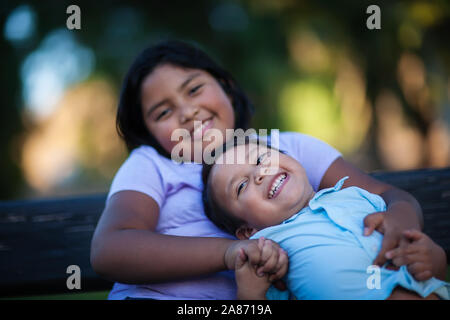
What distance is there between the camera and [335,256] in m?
1.30

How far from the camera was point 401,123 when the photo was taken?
8.28 meters

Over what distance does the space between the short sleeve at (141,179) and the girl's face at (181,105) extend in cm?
18

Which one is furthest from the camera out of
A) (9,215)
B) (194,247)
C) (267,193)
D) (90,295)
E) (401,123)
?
(401,123)

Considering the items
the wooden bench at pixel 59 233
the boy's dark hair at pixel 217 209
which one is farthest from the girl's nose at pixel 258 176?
the wooden bench at pixel 59 233

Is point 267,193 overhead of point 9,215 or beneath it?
overhead

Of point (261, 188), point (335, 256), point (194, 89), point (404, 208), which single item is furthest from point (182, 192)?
point (404, 208)

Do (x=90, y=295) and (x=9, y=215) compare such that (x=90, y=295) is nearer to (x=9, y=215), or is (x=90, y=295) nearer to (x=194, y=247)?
(x=9, y=215)

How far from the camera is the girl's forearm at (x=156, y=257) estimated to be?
1.43 meters

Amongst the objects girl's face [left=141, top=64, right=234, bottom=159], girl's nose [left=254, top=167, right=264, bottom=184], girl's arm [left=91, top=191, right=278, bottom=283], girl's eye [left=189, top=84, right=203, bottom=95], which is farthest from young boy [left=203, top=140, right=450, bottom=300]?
girl's eye [left=189, top=84, right=203, bottom=95]

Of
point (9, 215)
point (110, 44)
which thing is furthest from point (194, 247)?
point (110, 44)

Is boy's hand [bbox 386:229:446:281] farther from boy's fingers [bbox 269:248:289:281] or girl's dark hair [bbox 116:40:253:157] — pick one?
girl's dark hair [bbox 116:40:253:157]

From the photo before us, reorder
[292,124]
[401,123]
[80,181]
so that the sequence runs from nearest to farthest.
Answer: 1. [401,123]
2. [292,124]
3. [80,181]
